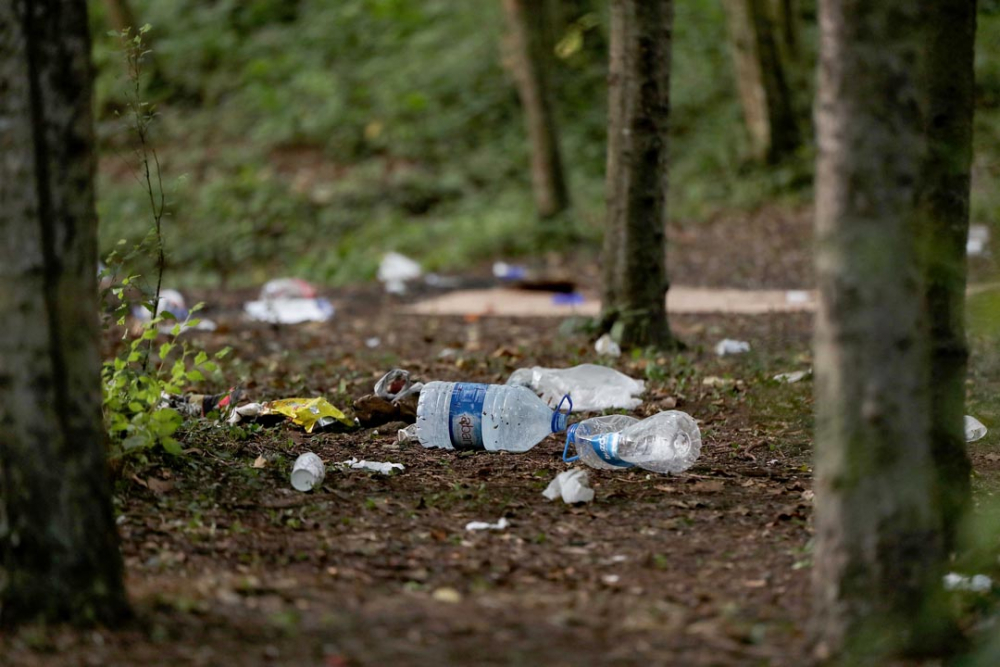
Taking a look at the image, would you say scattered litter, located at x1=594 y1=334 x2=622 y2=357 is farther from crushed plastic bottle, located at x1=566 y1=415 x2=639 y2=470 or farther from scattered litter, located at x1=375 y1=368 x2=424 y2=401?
crushed plastic bottle, located at x1=566 y1=415 x2=639 y2=470

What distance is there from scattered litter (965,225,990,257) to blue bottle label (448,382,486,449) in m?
6.63

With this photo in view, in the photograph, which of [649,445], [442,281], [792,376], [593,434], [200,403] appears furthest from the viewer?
[442,281]

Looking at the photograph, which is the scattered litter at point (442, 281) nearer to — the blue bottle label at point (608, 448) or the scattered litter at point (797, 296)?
the scattered litter at point (797, 296)

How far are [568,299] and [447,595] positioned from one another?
24.5 feet

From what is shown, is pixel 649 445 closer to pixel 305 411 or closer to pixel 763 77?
pixel 305 411

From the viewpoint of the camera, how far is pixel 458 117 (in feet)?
59.0

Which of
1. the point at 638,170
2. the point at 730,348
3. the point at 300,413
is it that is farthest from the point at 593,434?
the point at 730,348

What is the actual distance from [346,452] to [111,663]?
6.99 ft

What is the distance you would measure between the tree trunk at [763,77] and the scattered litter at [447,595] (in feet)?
42.3

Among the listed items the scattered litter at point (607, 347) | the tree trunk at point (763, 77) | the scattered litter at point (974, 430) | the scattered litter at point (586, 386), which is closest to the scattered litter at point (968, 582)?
the scattered litter at point (974, 430)

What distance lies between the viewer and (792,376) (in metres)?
6.14

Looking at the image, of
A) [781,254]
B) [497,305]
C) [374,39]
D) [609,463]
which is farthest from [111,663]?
[374,39]

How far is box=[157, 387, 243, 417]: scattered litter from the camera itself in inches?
195

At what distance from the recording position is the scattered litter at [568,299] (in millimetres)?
10289
